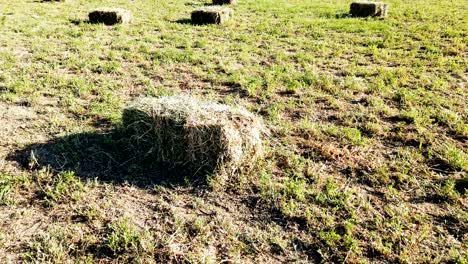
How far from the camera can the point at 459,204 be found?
5672 millimetres

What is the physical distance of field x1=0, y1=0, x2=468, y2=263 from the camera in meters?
4.95

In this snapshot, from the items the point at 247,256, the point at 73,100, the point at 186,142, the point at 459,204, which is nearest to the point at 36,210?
the point at 186,142

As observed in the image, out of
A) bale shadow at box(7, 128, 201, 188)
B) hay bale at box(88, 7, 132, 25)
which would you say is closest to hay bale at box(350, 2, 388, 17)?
hay bale at box(88, 7, 132, 25)

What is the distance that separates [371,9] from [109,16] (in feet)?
33.0

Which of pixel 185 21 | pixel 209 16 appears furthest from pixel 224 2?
pixel 209 16

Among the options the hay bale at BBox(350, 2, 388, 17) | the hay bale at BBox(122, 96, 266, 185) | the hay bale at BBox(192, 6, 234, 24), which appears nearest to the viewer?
the hay bale at BBox(122, 96, 266, 185)

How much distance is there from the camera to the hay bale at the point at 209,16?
1568cm

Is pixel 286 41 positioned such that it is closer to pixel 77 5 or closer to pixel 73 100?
pixel 73 100

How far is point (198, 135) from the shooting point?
6.02 m

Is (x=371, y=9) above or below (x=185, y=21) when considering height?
above

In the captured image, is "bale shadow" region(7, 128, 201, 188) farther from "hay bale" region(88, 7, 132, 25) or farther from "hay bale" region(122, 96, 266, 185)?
"hay bale" region(88, 7, 132, 25)

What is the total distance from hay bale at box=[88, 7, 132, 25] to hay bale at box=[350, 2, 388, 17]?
9.16 m

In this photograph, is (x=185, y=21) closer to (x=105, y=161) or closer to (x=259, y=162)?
(x=105, y=161)

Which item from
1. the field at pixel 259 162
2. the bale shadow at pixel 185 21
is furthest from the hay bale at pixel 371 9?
the bale shadow at pixel 185 21
